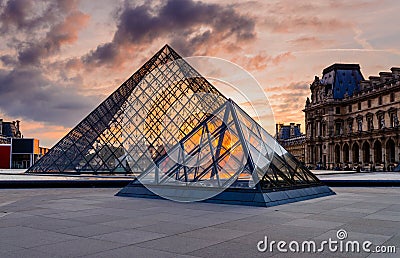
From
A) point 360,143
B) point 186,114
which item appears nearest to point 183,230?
point 186,114

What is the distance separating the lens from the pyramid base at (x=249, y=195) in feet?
42.2

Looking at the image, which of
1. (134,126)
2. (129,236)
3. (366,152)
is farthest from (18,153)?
(129,236)

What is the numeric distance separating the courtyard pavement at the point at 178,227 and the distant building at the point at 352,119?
5815 centimetres

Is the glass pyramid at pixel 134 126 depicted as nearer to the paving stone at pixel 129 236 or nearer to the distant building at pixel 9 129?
the paving stone at pixel 129 236

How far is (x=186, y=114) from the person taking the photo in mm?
36344

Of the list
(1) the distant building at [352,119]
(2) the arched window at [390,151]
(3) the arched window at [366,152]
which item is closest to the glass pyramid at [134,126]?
(1) the distant building at [352,119]

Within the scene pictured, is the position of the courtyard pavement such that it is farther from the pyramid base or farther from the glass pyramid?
the glass pyramid

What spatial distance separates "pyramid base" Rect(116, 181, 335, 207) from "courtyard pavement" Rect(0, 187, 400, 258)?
18.7 inches

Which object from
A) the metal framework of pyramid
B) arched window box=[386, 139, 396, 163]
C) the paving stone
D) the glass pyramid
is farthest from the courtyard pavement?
arched window box=[386, 139, 396, 163]

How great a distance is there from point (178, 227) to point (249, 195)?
15.1 ft

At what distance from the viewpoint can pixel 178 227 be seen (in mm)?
8922

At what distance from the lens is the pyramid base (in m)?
12.9

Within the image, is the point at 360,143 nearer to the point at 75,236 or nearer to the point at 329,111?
the point at 329,111

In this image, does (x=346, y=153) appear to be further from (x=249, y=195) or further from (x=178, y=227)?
(x=178, y=227)
